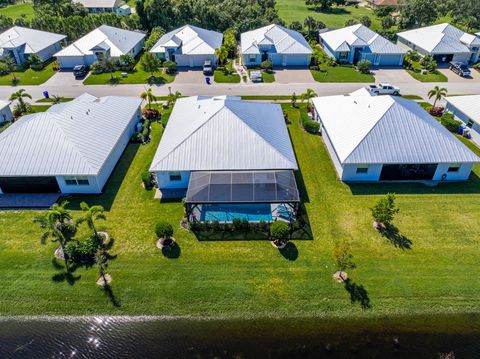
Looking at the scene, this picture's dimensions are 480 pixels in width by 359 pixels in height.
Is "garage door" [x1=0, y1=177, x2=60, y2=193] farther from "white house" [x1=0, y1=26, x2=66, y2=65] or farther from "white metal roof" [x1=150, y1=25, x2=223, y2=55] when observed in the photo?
"white house" [x1=0, y1=26, x2=66, y2=65]

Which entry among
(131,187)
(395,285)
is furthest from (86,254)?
(395,285)

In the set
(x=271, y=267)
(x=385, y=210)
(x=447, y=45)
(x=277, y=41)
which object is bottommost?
(x=271, y=267)

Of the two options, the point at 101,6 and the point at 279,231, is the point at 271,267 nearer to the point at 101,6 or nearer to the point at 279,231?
the point at 279,231

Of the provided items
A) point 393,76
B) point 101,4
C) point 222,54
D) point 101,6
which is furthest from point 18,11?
point 393,76

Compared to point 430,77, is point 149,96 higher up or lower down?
higher up

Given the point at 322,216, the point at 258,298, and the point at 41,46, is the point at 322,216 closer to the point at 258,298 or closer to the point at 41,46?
the point at 258,298

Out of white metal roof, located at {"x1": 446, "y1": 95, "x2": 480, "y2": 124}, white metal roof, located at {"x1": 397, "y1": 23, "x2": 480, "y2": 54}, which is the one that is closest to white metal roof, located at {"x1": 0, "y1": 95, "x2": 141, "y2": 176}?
white metal roof, located at {"x1": 446, "y1": 95, "x2": 480, "y2": 124}

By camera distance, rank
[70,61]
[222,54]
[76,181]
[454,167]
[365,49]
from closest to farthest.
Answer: [76,181]
[454,167]
[222,54]
[70,61]
[365,49]

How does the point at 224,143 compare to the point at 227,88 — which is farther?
the point at 227,88
